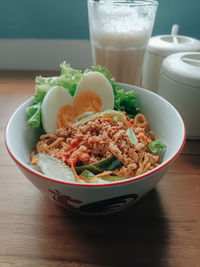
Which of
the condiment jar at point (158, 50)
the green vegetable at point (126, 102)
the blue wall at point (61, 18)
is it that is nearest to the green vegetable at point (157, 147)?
the green vegetable at point (126, 102)

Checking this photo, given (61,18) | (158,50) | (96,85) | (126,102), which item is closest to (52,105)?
(96,85)

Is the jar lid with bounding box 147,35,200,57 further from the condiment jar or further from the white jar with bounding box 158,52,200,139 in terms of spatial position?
the white jar with bounding box 158,52,200,139

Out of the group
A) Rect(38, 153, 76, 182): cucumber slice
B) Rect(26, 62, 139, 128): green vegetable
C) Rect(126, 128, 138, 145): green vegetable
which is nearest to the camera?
Rect(38, 153, 76, 182): cucumber slice

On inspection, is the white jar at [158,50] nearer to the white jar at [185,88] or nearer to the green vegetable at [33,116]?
the white jar at [185,88]

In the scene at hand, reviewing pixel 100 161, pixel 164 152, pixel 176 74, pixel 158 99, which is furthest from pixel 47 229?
pixel 176 74

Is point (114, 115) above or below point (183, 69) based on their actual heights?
below

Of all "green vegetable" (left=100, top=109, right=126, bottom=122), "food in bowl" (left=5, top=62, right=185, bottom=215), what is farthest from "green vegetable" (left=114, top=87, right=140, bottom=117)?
"green vegetable" (left=100, top=109, right=126, bottom=122)

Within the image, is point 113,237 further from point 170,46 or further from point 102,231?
point 170,46
